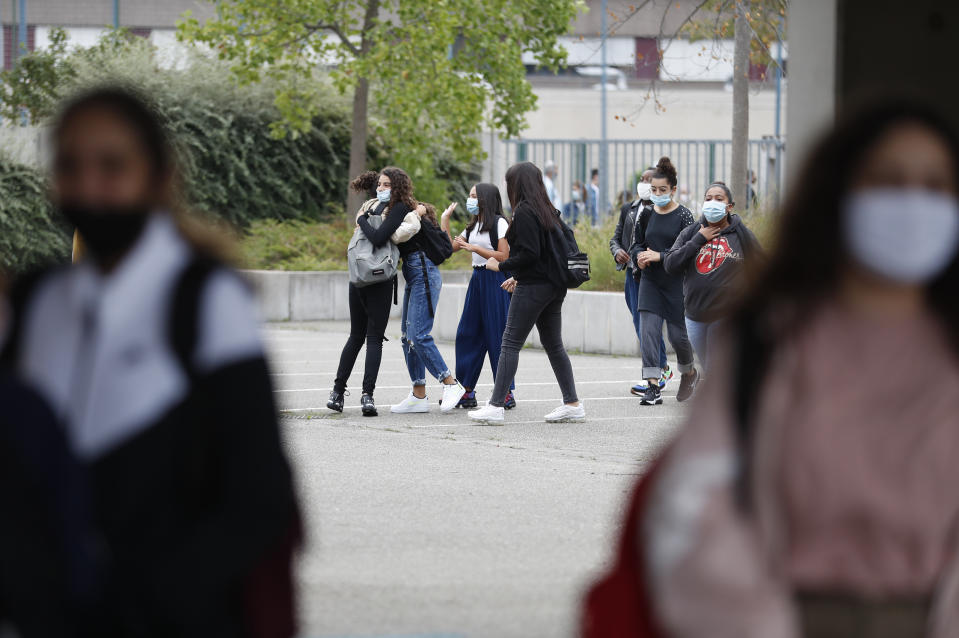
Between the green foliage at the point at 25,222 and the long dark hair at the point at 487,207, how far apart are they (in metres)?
10.4

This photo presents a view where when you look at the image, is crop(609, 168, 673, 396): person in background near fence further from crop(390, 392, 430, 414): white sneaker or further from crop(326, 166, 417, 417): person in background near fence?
crop(326, 166, 417, 417): person in background near fence

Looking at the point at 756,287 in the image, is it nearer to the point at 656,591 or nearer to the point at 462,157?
the point at 656,591

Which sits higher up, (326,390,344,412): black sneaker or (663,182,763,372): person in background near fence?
(663,182,763,372): person in background near fence

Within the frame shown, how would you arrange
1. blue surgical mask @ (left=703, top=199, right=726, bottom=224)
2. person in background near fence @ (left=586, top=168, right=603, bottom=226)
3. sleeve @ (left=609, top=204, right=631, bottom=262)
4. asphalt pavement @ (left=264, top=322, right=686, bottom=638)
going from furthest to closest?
person in background near fence @ (left=586, top=168, right=603, bottom=226)
sleeve @ (left=609, top=204, right=631, bottom=262)
blue surgical mask @ (left=703, top=199, right=726, bottom=224)
asphalt pavement @ (left=264, top=322, right=686, bottom=638)

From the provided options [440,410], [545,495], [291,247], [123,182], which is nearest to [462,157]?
[291,247]

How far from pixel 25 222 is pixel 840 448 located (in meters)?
19.6

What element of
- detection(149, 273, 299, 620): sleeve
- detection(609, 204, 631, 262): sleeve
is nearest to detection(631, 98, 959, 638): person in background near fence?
detection(149, 273, 299, 620): sleeve

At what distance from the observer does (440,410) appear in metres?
11.8

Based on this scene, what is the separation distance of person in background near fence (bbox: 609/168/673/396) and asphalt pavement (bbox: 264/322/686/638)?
14.7 inches

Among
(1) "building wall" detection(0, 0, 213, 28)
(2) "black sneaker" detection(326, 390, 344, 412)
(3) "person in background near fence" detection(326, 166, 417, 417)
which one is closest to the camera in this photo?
(3) "person in background near fence" detection(326, 166, 417, 417)

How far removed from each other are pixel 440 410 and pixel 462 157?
40.2 feet

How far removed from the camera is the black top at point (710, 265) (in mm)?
10641

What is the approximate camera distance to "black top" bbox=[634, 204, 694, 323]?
12031 mm

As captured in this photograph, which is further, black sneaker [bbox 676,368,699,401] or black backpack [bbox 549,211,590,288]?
black sneaker [bbox 676,368,699,401]
